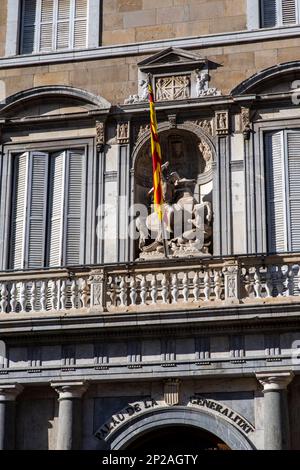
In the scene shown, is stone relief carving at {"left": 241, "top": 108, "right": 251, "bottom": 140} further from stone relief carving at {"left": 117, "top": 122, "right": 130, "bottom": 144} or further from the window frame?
the window frame

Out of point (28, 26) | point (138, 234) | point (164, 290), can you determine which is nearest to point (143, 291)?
point (164, 290)

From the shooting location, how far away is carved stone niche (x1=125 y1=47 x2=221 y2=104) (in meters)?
21.8

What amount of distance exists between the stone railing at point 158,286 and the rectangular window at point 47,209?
1066mm

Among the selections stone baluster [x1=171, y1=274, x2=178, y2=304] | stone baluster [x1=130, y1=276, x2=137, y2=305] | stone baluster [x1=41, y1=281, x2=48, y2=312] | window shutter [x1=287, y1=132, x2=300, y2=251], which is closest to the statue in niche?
stone baluster [x1=171, y1=274, x2=178, y2=304]

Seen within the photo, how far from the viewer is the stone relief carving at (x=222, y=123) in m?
21.4

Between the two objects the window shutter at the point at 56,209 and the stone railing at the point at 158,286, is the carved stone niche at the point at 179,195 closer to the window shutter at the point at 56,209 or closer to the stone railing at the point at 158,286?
the stone railing at the point at 158,286

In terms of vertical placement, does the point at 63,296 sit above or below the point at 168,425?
above

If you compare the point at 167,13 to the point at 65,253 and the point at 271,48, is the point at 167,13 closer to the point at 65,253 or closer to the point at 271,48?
the point at 271,48

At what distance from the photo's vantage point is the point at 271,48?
71.4 ft

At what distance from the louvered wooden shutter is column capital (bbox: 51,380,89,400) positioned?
8.19m

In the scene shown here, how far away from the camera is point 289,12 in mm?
22219

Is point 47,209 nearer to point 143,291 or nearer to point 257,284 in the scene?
point 143,291

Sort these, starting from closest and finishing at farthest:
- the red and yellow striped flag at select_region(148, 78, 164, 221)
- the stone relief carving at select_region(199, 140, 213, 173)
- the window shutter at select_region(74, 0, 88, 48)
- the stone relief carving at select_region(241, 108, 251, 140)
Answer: the red and yellow striped flag at select_region(148, 78, 164, 221) < the stone relief carving at select_region(241, 108, 251, 140) < the stone relief carving at select_region(199, 140, 213, 173) < the window shutter at select_region(74, 0, 88, 48)

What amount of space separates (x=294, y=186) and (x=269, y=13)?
3.71m
